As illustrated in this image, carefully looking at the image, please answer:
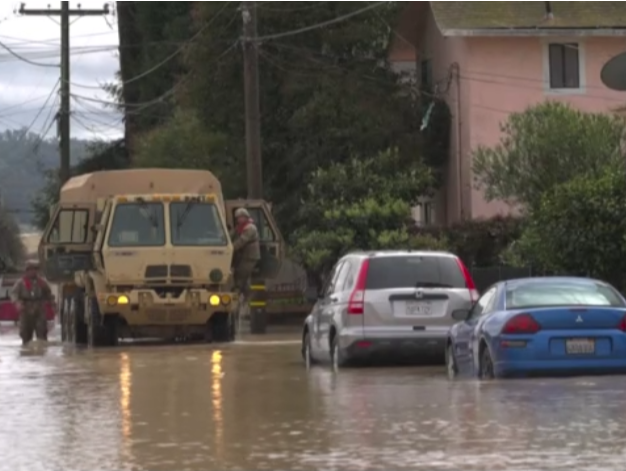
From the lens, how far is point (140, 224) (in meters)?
29.2

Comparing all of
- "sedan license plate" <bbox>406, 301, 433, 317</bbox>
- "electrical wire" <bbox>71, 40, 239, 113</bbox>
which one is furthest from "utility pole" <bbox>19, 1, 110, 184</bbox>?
"sedan license plate" <bbox>406, 301, 433, 317</bbox>

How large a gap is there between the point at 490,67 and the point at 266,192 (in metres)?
→ 7.01

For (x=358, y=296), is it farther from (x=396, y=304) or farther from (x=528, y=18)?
(x=528, y=18)

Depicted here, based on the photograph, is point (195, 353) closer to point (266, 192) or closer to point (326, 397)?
point (326, 397)

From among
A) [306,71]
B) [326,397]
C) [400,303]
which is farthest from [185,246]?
[306,71]

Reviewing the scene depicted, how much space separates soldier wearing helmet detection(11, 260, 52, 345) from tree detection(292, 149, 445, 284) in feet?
29.5

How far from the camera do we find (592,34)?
1721 inches

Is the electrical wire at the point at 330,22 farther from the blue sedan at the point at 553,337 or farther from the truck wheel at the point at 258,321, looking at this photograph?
the blue sedan at the point at 553,337

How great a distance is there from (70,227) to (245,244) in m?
3.42

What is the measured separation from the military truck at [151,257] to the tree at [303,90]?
12.9 metres

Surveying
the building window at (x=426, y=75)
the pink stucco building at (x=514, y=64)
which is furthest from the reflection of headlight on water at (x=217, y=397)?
the building window at (x=426, y=75)

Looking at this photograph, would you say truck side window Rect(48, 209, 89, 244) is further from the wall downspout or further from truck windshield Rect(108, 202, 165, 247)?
the wall downspout

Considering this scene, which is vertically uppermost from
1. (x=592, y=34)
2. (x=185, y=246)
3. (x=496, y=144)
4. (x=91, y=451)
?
(x=592, y=34)

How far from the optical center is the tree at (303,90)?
1715 inches
